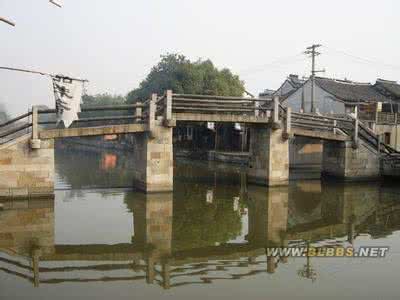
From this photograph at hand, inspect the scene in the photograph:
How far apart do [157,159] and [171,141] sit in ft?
3.15

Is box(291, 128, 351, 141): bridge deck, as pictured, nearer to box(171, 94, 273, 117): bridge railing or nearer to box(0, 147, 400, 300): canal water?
box(171, 94, 273, 117): bridge railing

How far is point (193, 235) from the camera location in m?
12.2

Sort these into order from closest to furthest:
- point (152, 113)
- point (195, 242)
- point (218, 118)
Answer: point (195, 242) < point (152, 113) < point (218, 118)

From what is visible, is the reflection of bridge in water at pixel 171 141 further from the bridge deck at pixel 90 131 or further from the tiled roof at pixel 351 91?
the tiled roof at pixel 351 91

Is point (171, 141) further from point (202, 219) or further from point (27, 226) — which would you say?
point (27, 226)

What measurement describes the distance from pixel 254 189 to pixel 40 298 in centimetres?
1393

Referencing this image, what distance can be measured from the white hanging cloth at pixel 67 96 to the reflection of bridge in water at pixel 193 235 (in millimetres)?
3283

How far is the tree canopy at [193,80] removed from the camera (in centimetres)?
3997

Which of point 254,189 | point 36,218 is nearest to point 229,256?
point 36,218

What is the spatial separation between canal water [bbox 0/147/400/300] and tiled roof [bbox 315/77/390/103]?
59.2ft

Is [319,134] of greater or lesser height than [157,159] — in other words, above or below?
above

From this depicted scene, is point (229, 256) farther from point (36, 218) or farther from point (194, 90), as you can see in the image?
point (194, 90)

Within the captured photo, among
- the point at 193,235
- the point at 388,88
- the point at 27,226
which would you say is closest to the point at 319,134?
the point at 193,235

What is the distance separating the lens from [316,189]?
68.9 ft
